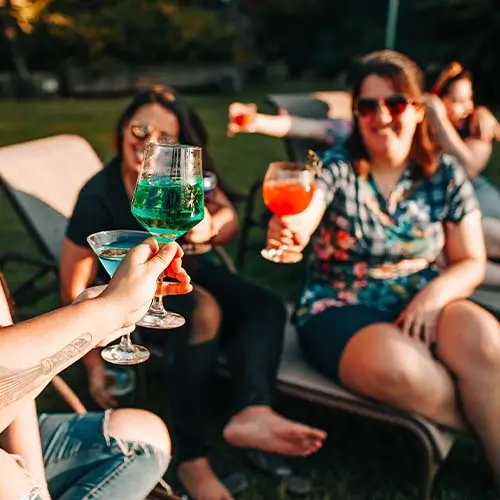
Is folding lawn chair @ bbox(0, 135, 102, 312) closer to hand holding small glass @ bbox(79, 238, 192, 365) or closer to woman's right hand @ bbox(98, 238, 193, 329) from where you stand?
hand holding small glass @ bbox(79, 238, 192, 365)

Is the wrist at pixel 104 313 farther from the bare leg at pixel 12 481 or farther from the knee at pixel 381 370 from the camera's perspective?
the knee at pixel 381 370

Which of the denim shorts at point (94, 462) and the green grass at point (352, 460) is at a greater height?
the denim shorts at point (94, 462)

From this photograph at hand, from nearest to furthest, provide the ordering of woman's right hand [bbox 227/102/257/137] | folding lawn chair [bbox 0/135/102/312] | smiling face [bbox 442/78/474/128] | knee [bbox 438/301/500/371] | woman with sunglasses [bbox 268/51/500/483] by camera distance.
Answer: knee [bbox 438/301/500/371], woman with sunglasses [bbox 268/51/500/483], folding lawn chair [bbox 0/135/102/312], woman's right hand [bbox 227/102/257/137], smiling face [bbox 442/78/474/128]

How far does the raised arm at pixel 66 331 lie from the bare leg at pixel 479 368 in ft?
5.05

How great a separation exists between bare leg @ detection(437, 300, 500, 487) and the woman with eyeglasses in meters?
0.57

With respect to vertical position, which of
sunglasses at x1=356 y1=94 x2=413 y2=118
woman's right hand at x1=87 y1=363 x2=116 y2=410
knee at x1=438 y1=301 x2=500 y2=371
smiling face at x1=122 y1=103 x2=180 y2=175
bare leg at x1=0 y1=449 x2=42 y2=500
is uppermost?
sunglasses at x1=356 y1=94 x2=413 y2=118

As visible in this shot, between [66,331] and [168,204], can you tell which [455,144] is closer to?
[168,204]

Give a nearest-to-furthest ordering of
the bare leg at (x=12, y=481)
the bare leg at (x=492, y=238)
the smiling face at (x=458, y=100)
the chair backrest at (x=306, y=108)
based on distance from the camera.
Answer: the bare leg at (x=12, y=481)
the bare leg at (x=492, y=238)
the smiling face at (x=458, y=100)
the chair backrest at (x=306, y=108)

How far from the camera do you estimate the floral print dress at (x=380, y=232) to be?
318 cm

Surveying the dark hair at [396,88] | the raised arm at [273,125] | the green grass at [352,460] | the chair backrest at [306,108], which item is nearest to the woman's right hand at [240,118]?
the raised arm at [273,125]

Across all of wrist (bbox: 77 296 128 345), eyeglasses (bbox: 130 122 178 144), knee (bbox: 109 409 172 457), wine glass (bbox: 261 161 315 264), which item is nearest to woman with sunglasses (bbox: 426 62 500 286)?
eyeglasses (bbox: 130 122 178 144)

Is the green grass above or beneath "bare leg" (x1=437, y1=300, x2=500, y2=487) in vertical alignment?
beneath

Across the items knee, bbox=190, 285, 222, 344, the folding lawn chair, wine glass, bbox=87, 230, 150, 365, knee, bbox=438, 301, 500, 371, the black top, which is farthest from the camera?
the folding lawn chair

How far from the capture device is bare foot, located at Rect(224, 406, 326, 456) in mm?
2615
